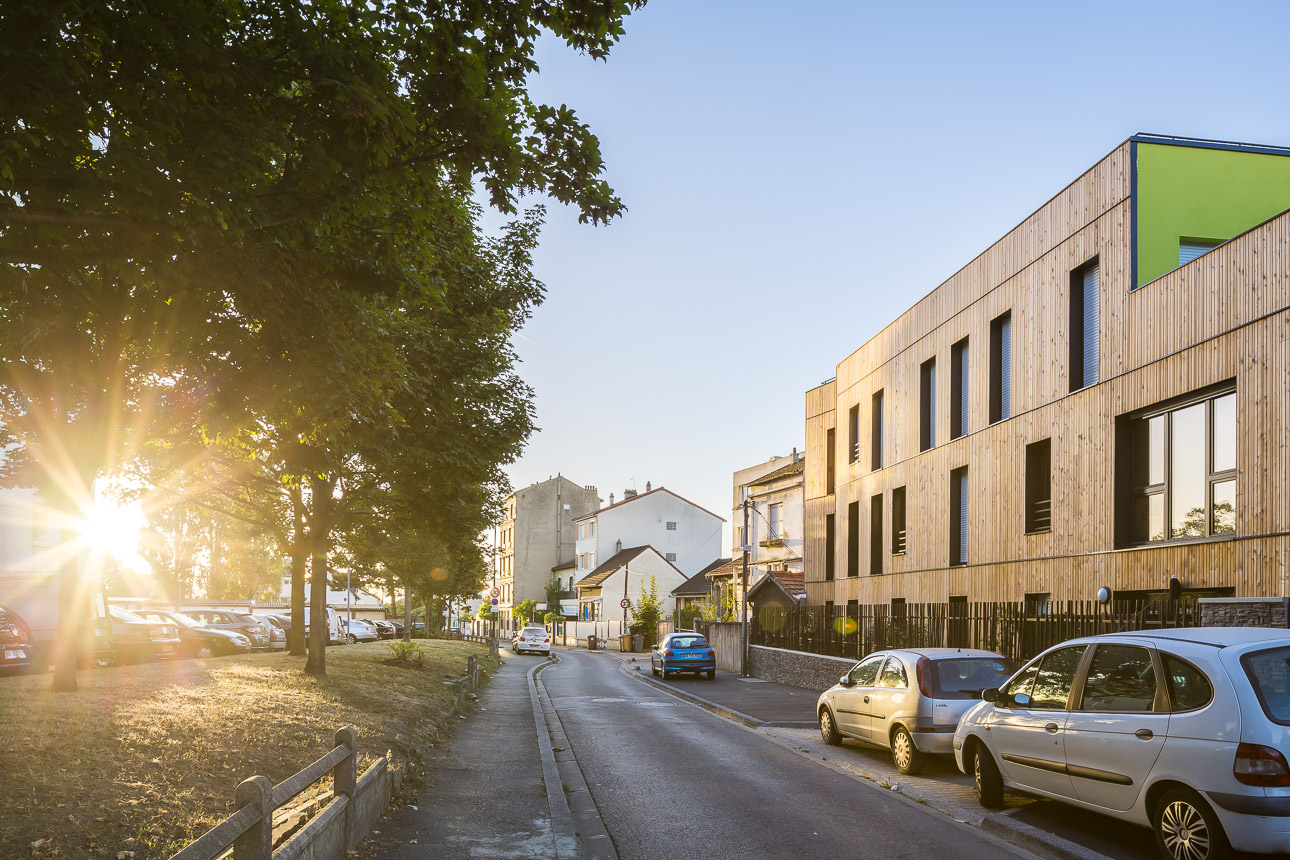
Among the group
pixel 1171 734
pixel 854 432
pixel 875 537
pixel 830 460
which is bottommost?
pixel 1171 734

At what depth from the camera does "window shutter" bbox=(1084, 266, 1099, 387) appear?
1870 centimetres

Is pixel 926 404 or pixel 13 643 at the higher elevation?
pixel 926 404

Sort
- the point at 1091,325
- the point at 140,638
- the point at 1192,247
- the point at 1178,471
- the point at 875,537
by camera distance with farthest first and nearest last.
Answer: the point at 875,537, the point at 140,638, the point at 1091,325, the point at 1192,247, the point at 1178,471

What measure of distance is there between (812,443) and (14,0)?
A: 33063 millimetres

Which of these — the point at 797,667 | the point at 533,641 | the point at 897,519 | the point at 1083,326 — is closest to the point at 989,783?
the point at 1083,326

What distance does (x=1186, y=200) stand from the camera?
17.7 m

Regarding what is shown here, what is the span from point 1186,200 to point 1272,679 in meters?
13.3

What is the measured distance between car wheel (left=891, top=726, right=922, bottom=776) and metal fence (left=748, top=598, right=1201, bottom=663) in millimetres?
4209

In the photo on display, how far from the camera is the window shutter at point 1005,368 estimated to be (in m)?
22.2

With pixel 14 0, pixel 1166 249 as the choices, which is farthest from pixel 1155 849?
pixel 1166 249

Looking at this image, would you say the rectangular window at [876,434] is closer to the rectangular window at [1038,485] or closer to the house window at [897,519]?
the house window at [897,519]

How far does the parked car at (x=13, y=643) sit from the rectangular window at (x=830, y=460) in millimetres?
23911

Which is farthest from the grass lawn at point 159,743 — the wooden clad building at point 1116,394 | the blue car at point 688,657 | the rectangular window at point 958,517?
the blue car at point 688,657

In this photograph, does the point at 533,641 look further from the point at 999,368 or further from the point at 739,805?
the point at 739,805
